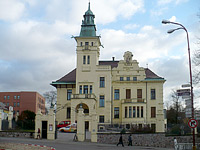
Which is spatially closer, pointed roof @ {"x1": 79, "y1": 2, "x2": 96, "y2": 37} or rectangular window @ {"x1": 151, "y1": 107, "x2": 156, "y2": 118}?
pointed roof @ {"x1": 79, "y1": 2, "x2": 96, "y2": 37}

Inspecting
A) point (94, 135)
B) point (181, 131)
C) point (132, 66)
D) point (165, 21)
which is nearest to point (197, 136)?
point (181, 131)

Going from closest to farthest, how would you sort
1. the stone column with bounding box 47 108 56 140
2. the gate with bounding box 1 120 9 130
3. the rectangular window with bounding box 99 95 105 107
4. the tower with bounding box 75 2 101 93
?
1. the stone column with bounding box 47 108 56 140
2. the gate with bounding box 1 120 9 130
3. the tower with bounding box 75 2 101 93
4. the rectangular window with bounding box 99 95 105 107

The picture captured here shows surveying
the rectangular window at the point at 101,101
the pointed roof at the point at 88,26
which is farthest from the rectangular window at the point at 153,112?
the pointed roof at the point at 88,26

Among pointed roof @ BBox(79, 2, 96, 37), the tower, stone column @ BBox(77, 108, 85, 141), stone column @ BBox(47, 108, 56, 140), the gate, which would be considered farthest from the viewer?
pointed roof @ BBox(79, 2, 96, 37)

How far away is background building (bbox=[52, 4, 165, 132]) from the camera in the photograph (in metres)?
50.9

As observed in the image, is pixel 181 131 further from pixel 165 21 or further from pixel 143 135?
pixel 165 21

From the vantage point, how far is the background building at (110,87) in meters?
50.9

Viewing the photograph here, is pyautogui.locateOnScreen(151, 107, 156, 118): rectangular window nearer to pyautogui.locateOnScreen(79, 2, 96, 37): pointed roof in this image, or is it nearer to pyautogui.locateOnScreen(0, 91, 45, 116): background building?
pyautogui.locateOnScreen(79, 2, 96, 37): pointed roof

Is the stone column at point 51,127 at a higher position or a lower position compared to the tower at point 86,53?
lower

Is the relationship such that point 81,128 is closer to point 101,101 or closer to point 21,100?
point 101,101

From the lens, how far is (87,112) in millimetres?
49000

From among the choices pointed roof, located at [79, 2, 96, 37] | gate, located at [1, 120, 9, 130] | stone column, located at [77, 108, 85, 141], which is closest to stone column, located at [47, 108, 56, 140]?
stone column, located at [77, 108, 85, 141]

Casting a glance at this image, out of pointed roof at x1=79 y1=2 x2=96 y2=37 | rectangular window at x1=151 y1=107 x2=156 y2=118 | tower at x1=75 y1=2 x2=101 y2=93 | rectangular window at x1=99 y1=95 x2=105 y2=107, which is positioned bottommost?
rectangular window at x1=151 y1=107 x2=156 y2=118

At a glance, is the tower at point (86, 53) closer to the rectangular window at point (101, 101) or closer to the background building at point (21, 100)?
the rectangular window at point (101, 101)
